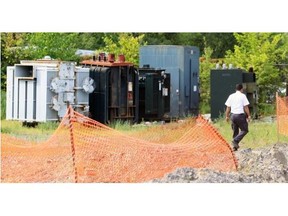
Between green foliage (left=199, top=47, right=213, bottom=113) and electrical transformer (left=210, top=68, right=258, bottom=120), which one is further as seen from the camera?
green foliage (left=199, top=47, right=213, bottom=113)

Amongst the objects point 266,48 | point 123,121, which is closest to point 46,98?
point 123,121

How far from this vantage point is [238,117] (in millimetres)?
18672

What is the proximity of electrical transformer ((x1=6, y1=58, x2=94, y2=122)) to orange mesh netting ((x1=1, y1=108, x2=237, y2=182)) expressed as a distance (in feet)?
13.2

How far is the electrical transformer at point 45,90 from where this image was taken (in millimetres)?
22359

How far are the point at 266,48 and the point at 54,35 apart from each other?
327 inches

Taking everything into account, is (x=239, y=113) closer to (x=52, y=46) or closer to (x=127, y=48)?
(x=52, y=46)

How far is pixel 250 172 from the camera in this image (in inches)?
640

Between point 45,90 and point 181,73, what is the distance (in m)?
6.32

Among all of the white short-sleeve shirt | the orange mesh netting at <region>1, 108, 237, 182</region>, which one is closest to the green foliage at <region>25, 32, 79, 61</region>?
the orange mesh netting at <region>1, 108, 237, 182</region>

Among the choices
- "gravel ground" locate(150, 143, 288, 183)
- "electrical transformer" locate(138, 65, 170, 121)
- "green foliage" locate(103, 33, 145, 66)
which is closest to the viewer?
"gravel ground" locate(150, 143, 288, 183)

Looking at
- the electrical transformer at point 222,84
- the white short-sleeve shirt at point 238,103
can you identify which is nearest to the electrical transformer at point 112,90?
the electrical transformer at point 222,84

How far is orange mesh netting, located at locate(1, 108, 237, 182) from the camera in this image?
1534 centimetres

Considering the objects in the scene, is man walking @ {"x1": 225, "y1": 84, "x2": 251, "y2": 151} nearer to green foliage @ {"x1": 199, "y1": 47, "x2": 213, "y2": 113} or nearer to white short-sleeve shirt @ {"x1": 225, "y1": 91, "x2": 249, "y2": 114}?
white short-sleeve shirt @ {"x1": 225, "y1": 91, "x2": 249, "y2": 114}

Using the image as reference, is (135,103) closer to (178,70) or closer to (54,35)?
(178,70)
